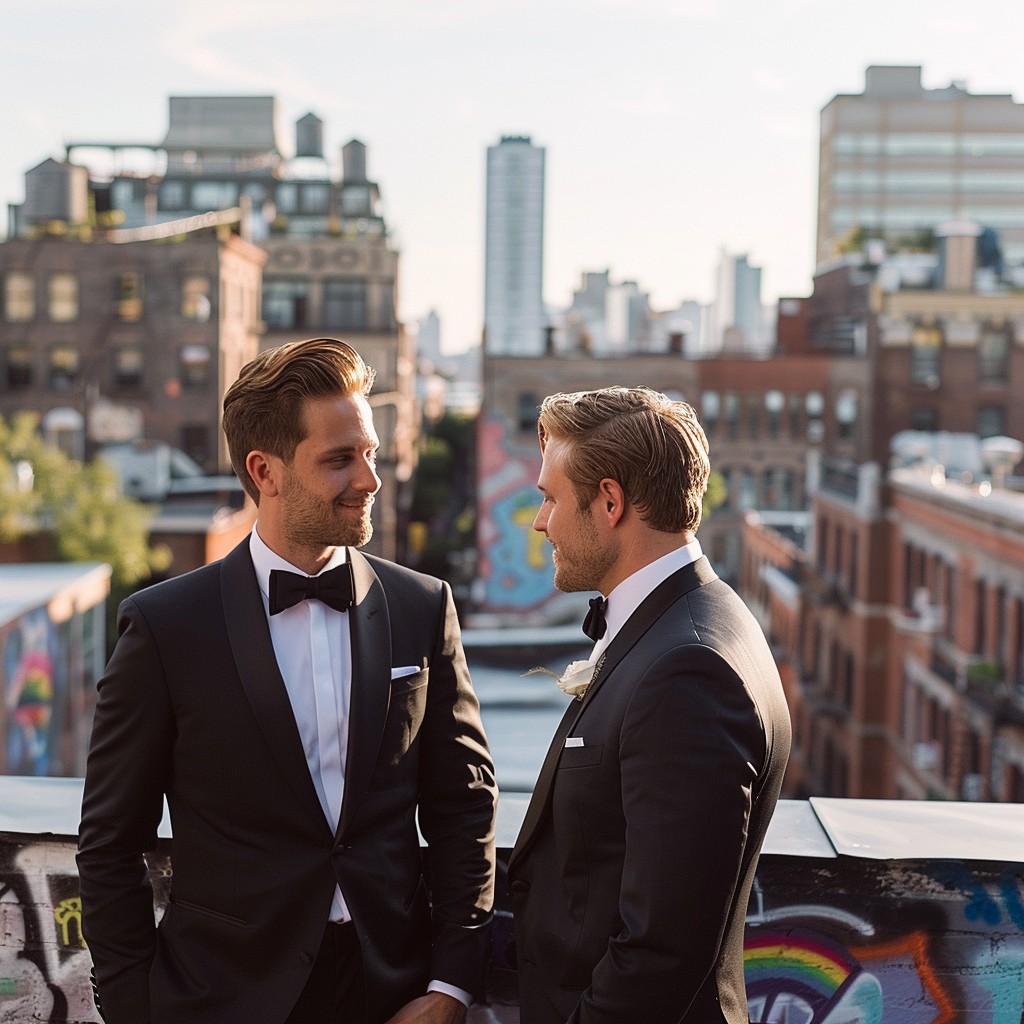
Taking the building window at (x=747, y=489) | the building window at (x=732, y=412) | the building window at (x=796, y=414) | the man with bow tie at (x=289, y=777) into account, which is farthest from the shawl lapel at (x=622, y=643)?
the building window at (x=796, y=414)

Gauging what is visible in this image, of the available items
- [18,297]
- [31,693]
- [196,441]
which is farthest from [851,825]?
[18,297]

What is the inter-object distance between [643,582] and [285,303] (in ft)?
220

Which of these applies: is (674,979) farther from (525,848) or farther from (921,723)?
(921,723)

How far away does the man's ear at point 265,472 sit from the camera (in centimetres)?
352

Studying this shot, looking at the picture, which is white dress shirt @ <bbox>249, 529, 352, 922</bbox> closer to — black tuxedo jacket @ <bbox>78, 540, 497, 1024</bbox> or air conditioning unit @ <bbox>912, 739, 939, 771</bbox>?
black tuxedo jacket @ <bbox>78, 540, 497, 1024</bbox>

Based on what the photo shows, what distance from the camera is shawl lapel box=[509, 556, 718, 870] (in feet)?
10.1

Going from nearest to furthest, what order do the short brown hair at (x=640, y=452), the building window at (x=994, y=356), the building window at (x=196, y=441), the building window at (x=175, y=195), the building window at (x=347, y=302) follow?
the short brown hair at (x=640, y=452) < the building window at (x=196, y=441) < the building window at (x=994, y=356) < the building window at (x=347, y=302) < the building window at (x=175, y=195)

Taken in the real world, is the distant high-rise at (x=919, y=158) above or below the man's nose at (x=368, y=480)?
above

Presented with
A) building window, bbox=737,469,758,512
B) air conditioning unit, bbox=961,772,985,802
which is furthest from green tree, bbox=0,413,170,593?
building window, bbox=737,469,758,512

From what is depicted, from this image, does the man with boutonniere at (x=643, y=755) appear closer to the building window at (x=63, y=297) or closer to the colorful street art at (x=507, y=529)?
the building window at (x=63, y=297)

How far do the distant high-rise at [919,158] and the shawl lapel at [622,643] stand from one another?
11831 cm

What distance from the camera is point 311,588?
137 inches

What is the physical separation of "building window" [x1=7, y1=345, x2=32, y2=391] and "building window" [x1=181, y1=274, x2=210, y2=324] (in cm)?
625

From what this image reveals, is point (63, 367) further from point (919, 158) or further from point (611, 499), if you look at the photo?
point (919, 158)
